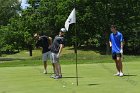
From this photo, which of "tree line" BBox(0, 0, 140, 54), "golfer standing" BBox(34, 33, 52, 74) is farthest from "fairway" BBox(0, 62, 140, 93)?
"tree line" BBox(0, 0, 140, 54)

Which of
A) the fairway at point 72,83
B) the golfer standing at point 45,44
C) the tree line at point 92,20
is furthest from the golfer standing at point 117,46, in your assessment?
the tree line at point 92,20

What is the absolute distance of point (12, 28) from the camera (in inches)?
2950

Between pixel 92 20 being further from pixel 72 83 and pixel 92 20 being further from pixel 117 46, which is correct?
pixel 72 83

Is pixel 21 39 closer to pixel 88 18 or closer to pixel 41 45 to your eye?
pixel 88 18

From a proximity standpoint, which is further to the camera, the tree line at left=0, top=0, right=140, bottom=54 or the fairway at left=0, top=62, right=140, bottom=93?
the tree line at left=0, top=0, right=140, bottom=54

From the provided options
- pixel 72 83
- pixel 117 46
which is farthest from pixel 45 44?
pixel 72 83

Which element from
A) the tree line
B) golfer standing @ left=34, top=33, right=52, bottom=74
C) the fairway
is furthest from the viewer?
the tree line

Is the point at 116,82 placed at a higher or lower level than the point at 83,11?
lower

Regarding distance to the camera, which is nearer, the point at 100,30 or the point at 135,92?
the point at 135,92

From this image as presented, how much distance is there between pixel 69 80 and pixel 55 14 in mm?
49491

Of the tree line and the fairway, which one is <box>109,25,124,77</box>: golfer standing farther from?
the tree line

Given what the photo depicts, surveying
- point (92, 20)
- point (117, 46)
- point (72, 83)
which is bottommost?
point (72, 83)

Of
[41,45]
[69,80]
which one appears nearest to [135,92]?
[69,80]

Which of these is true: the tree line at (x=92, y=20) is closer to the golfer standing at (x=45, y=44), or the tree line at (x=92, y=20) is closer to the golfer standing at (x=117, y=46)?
the golfer standing at (x=45, y=44)
